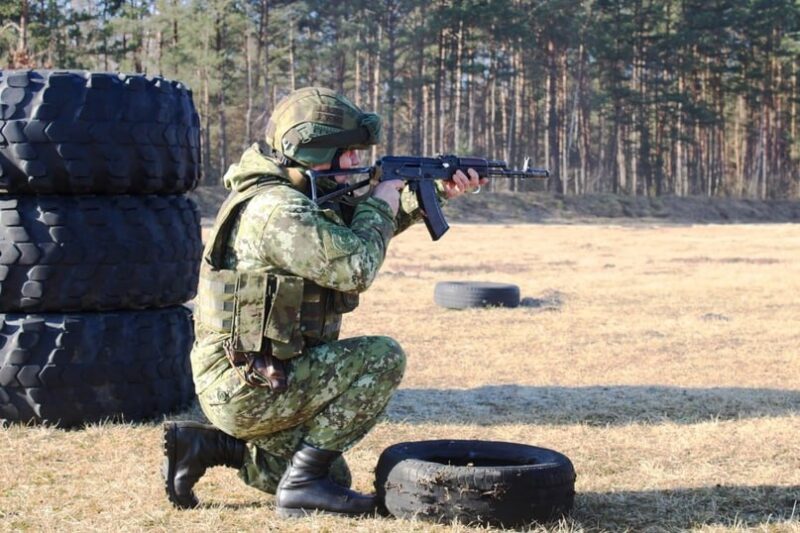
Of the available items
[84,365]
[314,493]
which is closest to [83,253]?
[84,365]

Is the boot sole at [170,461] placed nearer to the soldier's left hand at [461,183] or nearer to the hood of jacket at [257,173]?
the hood of jacket at [257,173]

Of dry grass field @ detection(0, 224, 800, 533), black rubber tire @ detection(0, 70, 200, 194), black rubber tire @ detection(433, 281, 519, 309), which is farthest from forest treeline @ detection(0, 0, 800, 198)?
black rubber tire @ detection(0, 70, 200, 194)

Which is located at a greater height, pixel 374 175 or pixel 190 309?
pixel 374 175

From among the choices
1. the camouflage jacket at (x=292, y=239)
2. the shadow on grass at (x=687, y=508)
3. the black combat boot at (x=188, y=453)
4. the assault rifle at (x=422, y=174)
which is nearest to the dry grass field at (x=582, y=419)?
the shadow on grass at (x=687, y=508)

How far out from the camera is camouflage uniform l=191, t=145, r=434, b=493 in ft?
14.2

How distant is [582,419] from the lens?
698cm

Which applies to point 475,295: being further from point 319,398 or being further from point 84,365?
point 319,398

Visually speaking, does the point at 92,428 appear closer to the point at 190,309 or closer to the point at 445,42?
the point at 190,309

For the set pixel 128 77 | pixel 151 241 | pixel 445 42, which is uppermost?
pixel 445 42

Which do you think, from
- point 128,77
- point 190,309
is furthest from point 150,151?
point 190,309

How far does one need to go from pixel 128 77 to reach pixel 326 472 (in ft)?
9.64

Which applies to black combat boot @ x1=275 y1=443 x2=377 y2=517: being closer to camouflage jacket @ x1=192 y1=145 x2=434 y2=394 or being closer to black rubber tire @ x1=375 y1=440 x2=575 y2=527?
black rubber tire @ x1=375 y1=440 x2=575 y2=527

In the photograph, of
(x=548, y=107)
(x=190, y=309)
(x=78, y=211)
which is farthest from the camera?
(x=548, y=107)

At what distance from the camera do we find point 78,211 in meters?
6.26
